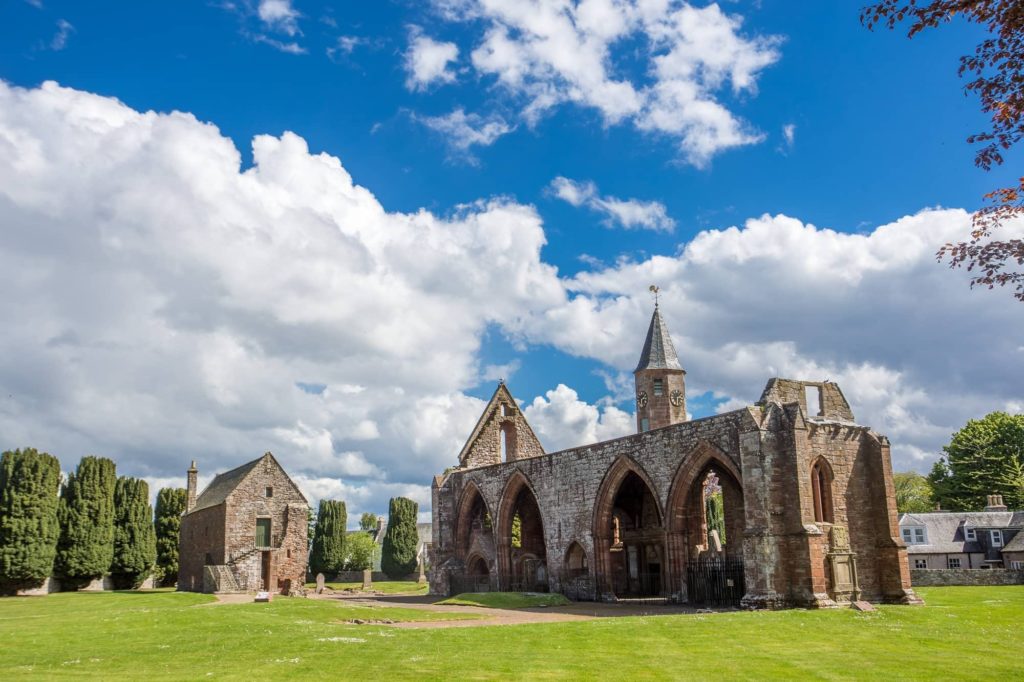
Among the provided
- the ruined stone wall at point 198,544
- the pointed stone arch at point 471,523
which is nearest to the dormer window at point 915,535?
the pointed stone arch at point 471,523

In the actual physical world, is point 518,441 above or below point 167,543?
above

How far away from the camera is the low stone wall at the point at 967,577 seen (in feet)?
133

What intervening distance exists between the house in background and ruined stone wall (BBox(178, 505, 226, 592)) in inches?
1548

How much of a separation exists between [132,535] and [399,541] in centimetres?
2014

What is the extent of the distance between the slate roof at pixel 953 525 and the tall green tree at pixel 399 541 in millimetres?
34528

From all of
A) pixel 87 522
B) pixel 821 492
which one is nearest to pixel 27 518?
pixel 87 522

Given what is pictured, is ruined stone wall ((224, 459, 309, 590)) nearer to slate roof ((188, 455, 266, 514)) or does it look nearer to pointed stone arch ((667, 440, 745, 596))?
slate roof ((188, 455, 266, 514))

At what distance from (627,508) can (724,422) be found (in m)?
11.3

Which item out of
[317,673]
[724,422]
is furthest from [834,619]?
[317,673]

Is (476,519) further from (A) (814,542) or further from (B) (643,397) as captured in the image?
(A) (814,542)

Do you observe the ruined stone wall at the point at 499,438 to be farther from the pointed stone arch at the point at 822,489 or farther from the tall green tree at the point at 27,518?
the tall green tree at the point at 27,518

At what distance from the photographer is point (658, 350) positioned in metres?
46.1

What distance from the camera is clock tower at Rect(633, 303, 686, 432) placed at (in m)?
45.0

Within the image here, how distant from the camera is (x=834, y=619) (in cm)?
2089
